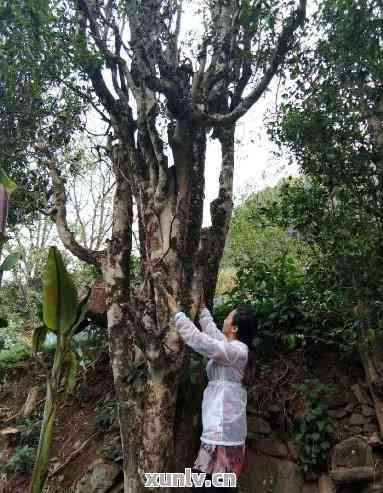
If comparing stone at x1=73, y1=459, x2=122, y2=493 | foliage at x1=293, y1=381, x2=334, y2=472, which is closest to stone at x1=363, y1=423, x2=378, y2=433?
foliage at x1=293, y1=381, x2=334, y2=472

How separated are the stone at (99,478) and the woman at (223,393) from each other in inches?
60.2

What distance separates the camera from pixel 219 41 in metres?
4.38

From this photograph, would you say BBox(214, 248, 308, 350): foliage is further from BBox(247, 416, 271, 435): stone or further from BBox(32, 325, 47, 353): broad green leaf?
BBox(32, 325, 47, 353): broad green leaf

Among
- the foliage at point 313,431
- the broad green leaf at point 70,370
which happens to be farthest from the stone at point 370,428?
the broad green leaf at point 70,370

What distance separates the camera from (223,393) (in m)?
2.86

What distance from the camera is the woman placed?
2.77 m

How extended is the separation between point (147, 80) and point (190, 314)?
1.95 m

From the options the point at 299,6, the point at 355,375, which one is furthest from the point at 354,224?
the point at 299,6

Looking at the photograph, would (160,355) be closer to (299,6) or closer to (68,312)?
(68,312)

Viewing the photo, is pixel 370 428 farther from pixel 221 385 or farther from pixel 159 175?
pixel 159 175

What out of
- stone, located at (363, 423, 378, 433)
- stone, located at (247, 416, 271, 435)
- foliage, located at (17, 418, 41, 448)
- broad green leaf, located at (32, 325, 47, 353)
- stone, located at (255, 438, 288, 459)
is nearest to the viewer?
broad green leaf, located at (32, 325, 47, 353)

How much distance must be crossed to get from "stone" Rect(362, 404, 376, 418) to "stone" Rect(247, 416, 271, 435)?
2.88 feet

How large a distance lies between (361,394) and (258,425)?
1.01 m

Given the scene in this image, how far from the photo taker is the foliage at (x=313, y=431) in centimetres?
374
